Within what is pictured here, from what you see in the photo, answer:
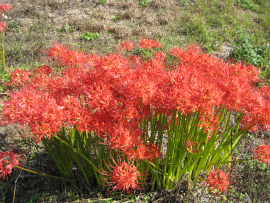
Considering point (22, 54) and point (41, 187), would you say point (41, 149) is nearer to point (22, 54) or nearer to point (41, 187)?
point (41, 187)

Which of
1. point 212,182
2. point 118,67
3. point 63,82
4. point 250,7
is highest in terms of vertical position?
point 250,7

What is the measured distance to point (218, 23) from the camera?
22.8 ft

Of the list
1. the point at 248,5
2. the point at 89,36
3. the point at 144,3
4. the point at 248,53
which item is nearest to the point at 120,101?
the point at 248,53

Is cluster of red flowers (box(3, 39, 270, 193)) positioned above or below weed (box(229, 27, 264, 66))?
above

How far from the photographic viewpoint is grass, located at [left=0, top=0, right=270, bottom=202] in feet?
16.5

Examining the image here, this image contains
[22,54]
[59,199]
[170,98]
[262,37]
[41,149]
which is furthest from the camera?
[262,37]

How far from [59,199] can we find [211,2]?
8.13 meters

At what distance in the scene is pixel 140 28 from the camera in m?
6.02

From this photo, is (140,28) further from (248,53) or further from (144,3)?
(248,53)

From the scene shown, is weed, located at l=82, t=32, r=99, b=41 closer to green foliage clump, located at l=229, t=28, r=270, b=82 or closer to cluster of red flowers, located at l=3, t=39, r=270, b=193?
green foliage clump, located at l=229, t=28, r=270, b=82

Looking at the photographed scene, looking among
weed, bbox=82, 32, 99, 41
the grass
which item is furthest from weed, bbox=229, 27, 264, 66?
weed, bbox=82, 32, 99, 41

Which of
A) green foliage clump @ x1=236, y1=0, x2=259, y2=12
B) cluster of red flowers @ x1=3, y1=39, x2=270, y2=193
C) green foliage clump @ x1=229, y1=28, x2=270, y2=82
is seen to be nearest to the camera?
cluster of red flowers @ x1=3, y1=39, x2=270, y2=193

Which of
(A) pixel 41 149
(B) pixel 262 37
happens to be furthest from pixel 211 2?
(A) pixel 41 149

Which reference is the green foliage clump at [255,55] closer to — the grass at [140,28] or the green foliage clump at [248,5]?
the grass at [140,28]
